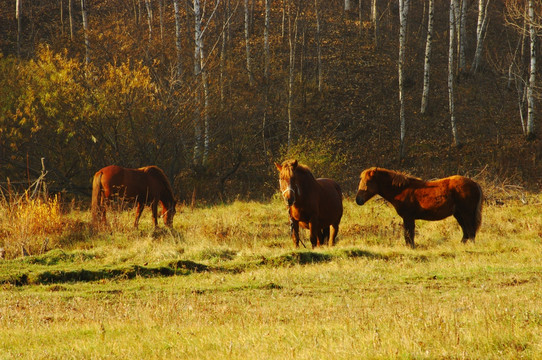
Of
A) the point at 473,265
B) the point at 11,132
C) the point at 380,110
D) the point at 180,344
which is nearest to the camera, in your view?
the point at 180,344

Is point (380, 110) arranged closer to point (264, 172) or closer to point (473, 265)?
point (264, 172)

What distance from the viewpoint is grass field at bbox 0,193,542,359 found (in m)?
5.77

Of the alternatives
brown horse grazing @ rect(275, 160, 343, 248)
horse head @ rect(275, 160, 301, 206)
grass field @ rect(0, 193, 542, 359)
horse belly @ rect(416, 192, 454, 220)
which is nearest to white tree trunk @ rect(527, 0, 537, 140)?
grass field @ rect(0, 193, 542, 359)

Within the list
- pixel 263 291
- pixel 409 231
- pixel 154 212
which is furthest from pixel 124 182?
pixel 263 291

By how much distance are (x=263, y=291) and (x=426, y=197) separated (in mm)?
5838

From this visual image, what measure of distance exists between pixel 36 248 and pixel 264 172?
16920mm

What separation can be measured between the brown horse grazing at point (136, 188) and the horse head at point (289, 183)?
505 cm

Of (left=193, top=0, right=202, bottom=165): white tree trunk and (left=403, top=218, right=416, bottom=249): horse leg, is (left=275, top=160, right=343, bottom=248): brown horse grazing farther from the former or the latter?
(left=193, top=0, right=202, bottom=165): white tree trunk

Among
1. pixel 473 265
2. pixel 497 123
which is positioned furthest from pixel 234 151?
pixel 473 265

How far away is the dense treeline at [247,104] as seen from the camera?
76.3ft

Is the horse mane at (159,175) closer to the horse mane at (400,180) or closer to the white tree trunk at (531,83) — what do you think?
the horse mane at (400,180)

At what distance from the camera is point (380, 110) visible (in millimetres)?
35062

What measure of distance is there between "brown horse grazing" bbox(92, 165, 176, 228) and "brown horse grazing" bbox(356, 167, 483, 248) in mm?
6076

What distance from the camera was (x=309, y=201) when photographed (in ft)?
44.6
